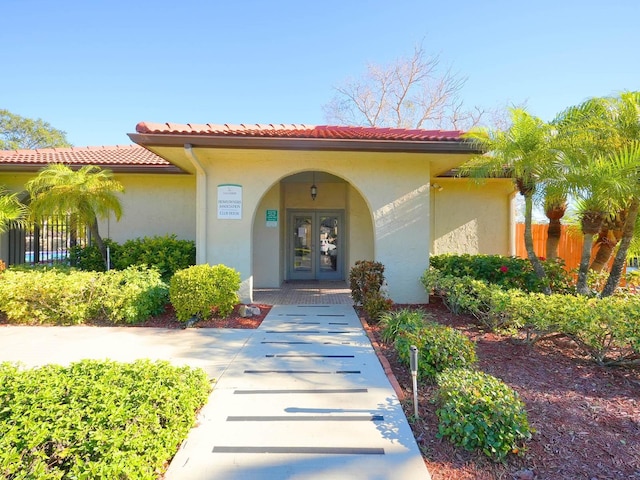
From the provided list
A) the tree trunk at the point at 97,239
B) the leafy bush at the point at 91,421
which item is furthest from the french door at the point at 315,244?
the leafy bush at the point at 91,421

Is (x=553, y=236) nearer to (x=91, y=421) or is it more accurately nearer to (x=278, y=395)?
(x=278, y=395)

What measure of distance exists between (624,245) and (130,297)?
9504mm

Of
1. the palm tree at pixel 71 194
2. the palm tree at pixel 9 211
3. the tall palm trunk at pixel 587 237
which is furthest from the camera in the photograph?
the palm tree at pixel 9 211

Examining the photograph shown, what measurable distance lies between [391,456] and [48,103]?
22142 millimetres

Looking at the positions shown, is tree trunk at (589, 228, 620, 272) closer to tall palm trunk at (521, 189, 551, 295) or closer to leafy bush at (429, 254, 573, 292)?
leafy bush at (429, 254, 573, 292)

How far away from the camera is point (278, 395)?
3672 millimetres

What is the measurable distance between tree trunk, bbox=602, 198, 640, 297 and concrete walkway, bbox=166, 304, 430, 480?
515cm

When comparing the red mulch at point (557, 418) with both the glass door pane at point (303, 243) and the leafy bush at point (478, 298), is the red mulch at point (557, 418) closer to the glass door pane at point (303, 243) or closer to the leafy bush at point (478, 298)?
the leafy bush at point (478, 298)

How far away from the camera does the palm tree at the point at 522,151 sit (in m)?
5.99

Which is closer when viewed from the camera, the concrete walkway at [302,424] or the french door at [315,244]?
the concrete walkway at [302,424]

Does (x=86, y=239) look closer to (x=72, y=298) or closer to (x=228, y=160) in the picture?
(x=72, y=298)

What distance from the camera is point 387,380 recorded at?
402cm

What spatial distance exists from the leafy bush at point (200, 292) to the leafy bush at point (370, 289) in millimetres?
2757

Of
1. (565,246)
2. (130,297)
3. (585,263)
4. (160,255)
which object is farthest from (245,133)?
(565,246)
